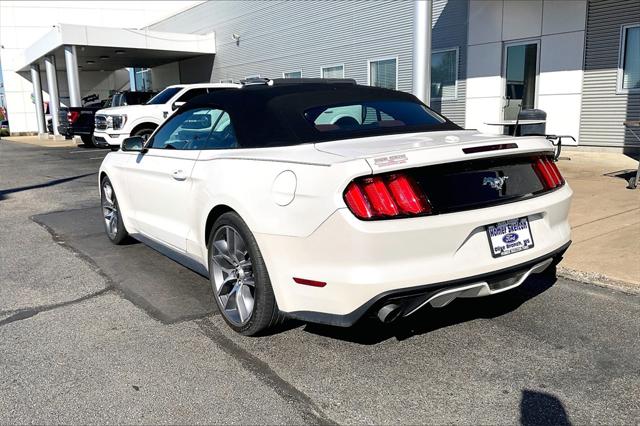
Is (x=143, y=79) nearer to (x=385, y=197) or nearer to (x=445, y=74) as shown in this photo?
(x=445, y=74)

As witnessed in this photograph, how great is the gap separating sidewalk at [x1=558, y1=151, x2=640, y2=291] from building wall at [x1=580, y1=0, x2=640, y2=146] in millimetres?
2427

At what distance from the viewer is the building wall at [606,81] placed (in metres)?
12.4

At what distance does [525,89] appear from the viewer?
570 inches

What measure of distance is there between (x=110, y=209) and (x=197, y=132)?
2.16 m

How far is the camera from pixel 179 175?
14.1ft

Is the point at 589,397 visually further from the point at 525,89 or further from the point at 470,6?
the point at 470,6

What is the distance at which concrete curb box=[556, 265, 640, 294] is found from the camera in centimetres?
449

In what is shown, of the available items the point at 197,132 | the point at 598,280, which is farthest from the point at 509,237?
the point at 197,132

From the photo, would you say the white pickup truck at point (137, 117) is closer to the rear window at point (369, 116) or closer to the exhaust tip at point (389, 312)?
the rear window at point (369, 116)

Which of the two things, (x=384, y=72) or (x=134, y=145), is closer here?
(x=134, y=145)

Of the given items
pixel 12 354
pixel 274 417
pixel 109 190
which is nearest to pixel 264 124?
pixel 274 417

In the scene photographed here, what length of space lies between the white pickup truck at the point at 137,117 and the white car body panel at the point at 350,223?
11.6 m

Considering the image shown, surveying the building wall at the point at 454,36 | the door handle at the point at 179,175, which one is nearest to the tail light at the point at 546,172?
the door handle at the point at 179,175

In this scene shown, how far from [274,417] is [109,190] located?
4.08 metres
